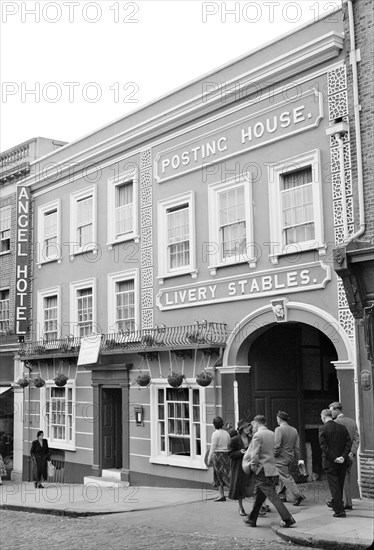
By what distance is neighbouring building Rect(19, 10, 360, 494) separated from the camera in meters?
14.5

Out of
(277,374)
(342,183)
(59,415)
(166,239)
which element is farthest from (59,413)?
(342,183)

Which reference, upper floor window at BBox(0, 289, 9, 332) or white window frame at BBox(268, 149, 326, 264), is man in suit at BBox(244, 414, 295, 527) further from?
upper floor window at BBox(0, 289, 9, 332)

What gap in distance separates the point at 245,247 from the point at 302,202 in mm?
1742

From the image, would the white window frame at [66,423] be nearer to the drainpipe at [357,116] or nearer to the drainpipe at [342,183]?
the drainpipe at [342,183]

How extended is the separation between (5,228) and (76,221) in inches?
183

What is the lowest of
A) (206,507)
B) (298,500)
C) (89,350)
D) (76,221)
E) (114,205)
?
(206,507)

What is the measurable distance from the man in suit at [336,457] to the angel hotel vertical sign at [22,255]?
13706mm

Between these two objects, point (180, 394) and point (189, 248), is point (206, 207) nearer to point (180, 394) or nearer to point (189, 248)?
point (189, 248)

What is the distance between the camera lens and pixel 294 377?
16.8m

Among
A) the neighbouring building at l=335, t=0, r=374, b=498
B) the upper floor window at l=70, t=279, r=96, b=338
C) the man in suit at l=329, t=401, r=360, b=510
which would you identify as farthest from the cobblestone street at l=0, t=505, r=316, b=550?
the upper floor window at l=70, t=279, r=96, b=338

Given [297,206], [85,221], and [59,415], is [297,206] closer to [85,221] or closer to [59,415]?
[85,221]

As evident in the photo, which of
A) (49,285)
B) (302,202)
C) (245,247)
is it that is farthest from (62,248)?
(302,202)

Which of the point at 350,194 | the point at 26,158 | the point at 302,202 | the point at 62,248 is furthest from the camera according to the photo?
the point at 26,158

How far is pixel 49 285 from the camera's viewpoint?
2244 centimetres
